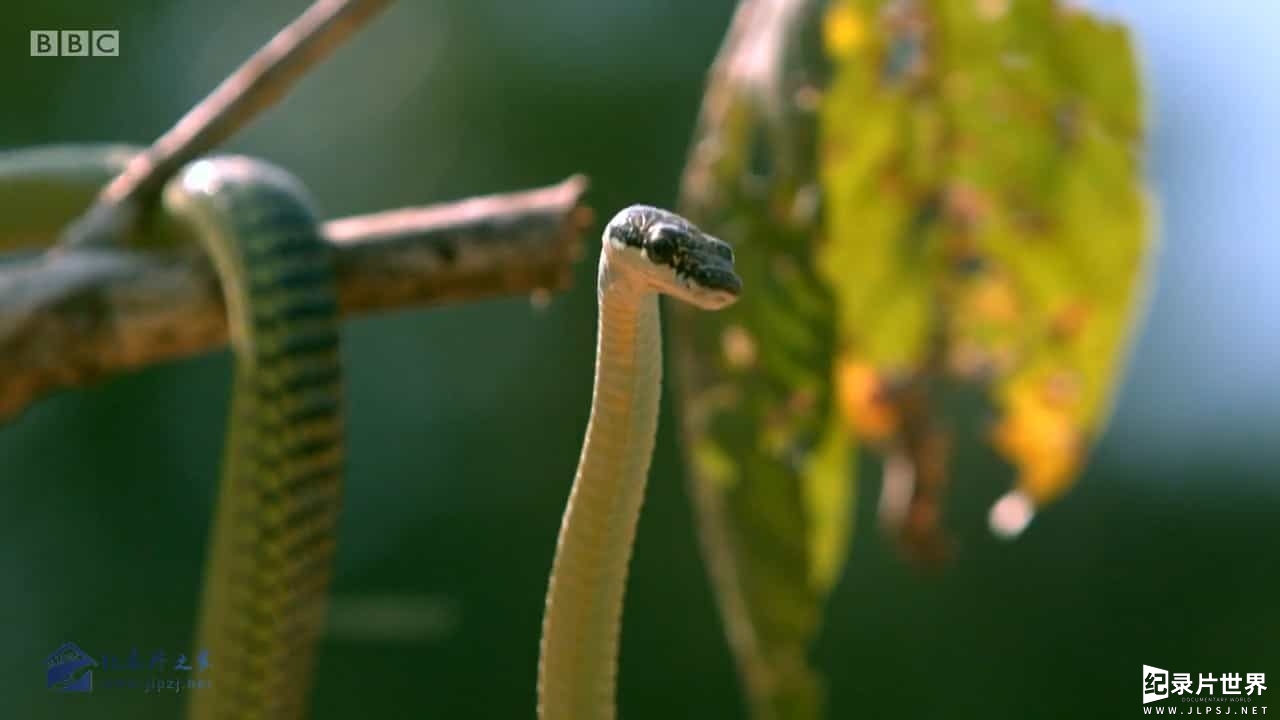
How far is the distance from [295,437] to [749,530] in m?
0.37

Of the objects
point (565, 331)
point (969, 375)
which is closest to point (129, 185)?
point (969, 375)

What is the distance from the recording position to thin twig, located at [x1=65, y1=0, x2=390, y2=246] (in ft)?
3.70

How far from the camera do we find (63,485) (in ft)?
18.2

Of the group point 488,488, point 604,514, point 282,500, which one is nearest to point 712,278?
point 604,514

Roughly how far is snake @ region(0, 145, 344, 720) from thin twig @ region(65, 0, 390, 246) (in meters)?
0.05

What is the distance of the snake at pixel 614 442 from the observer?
2.40 ft

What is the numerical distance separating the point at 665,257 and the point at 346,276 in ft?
1.86

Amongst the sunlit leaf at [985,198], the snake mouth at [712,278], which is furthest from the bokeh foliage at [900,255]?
the snake mouth at [712,278]

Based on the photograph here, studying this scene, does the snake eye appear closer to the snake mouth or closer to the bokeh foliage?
the snake mouth

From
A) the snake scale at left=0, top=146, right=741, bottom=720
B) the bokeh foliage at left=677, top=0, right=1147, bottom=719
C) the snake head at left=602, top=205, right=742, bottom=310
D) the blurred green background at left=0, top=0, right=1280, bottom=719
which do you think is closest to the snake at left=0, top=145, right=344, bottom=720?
the snake scale at left=0, top=146, right=741, bottom=720

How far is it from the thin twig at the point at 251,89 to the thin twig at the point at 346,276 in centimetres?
7

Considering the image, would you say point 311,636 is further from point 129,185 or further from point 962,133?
point 962,133

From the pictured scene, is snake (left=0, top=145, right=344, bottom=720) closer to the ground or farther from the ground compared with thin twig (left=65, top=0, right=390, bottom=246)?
closer to the ground

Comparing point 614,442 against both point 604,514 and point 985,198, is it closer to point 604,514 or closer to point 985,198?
point 604,514
